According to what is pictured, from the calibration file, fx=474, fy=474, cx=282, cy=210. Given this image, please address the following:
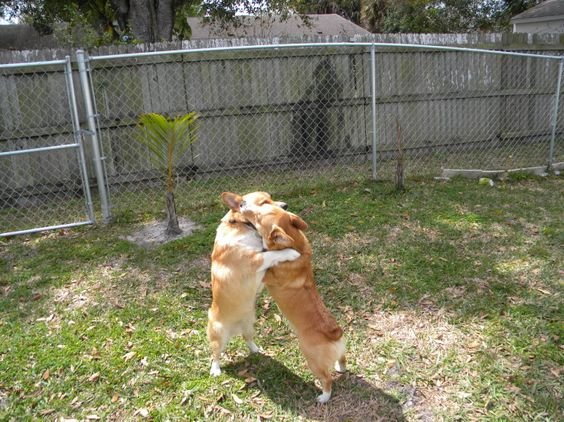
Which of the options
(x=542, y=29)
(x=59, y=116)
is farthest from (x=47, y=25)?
(x=542, y=29)

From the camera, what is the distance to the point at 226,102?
7238 millimetres

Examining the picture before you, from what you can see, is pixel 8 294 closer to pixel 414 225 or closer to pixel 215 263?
pixel 215 263

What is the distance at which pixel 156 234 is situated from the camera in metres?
4.94

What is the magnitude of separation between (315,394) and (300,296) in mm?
608

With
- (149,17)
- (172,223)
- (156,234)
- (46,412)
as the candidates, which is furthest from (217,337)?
(149,17)

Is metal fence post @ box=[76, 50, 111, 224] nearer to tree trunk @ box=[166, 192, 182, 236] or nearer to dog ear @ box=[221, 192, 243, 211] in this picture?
tree trunk @ box=[166, 192, 182, 236]

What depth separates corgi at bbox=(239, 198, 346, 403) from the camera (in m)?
2.41

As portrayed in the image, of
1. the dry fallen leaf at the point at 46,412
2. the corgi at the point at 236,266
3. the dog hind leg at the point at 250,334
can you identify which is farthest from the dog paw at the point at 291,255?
the dry fallen leaf at the point at 46,412

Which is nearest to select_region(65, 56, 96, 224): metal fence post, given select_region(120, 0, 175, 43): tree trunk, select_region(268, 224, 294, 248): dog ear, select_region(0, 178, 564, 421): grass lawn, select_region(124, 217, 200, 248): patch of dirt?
select_region(0, 178, 564, 421): grass lawn

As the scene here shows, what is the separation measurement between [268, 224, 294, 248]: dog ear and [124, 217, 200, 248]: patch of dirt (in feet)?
8.57

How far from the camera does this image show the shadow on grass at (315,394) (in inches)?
97.2

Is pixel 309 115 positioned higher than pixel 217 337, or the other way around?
pixel 309 115

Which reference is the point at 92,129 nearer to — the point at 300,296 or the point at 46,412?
the point at 46,412

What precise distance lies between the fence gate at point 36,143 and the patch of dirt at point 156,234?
56.3 inches
